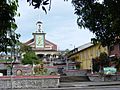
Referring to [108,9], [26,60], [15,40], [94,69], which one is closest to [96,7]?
[108,9]

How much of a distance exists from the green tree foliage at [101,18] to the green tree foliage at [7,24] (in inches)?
47.5

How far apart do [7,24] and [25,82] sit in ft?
121

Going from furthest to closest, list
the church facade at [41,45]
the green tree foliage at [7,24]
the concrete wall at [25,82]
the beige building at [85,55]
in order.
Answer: the church facade at [41,45] → the beige building at [85,55] → the concrete wall at [25,82] → the green tree foliage at [7,24]

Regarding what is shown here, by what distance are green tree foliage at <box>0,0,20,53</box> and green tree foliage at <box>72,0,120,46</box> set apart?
3.96 feet

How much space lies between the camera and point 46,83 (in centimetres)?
4400

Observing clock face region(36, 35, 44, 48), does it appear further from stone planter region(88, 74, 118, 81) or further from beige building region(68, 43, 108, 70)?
stone planter region(88, 74, 118, 81)

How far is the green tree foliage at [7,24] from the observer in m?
6.70

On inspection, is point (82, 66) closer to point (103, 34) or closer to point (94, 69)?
point (94, 69)

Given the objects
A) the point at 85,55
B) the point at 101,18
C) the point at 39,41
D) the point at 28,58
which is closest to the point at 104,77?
the point at 85,55

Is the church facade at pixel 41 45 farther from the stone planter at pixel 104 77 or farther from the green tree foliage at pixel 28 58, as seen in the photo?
the stone planter at pixel 104 77

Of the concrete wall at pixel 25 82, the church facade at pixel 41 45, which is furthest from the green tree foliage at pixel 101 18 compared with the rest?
the church facade at pixel 41 45

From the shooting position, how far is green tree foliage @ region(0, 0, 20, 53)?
22.0 ft

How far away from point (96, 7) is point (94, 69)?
61502 millimetres

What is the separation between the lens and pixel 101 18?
8.12 metres
